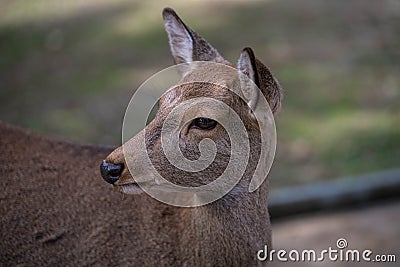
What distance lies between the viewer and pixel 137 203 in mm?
3744

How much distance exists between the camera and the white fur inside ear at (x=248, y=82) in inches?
124

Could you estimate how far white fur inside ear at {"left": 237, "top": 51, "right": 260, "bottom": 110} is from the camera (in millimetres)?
3156

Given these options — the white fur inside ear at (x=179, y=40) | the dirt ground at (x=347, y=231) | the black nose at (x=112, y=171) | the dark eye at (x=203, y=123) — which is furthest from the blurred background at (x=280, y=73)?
the black nose at (x=112, y=171)

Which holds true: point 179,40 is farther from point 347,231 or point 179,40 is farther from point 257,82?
point 347,231

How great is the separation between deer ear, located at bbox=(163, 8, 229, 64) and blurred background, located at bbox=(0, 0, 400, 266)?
7.96ft

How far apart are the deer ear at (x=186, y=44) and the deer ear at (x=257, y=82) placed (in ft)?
1.26

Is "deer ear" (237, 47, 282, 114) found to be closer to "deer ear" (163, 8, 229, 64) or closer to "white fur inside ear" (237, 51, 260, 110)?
"white fur inside ear" (237, 51, 260, 110)

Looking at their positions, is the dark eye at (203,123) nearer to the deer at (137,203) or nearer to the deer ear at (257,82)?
the deer at (137,203)

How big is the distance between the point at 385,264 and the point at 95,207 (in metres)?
2.43

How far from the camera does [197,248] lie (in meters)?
3.56

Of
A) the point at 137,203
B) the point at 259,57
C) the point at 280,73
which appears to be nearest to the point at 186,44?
the point at 137,203

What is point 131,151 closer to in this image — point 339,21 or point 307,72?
point 307,72

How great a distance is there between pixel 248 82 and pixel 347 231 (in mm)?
2856

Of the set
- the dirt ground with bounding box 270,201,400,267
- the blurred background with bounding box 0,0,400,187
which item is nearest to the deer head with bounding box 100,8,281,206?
the dirt ground with bounding box 270,201,400,267
